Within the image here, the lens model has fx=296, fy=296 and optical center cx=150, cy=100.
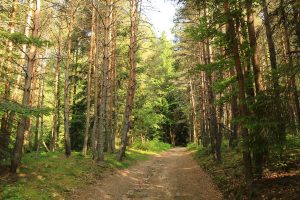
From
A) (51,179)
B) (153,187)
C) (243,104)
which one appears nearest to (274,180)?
(243,104)

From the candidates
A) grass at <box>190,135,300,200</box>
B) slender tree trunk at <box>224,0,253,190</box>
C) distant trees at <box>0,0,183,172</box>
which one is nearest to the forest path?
grass at <box>190,135,300,200</box>

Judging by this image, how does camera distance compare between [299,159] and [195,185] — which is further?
[195,185]

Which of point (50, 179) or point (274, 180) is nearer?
point (274, 180)

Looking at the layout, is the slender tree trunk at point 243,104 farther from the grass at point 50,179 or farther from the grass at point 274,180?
the grass at point 50,179

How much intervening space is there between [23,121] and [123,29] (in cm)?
1436

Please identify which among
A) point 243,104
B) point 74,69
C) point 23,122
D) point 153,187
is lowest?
point 153,187

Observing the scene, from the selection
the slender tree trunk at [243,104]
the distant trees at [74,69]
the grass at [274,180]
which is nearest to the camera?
the grass at [274,180]

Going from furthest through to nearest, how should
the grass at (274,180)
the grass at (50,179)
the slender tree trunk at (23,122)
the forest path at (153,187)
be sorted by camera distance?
the slender tree trunk at (23,122)
the forest path at (153,187)
the grass at (50,179)
the grass at (274,180)

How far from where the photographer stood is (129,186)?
12594 mm

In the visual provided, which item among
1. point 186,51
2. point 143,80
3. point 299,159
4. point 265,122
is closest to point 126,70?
point 143,80

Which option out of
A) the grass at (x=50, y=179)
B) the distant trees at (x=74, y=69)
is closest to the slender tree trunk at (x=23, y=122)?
the distant trees at (x=74, y=69)

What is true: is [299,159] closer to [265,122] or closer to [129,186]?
[265,122]

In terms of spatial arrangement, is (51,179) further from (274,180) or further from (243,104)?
(274,180)

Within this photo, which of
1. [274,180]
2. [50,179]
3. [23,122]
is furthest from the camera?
[23,122]
